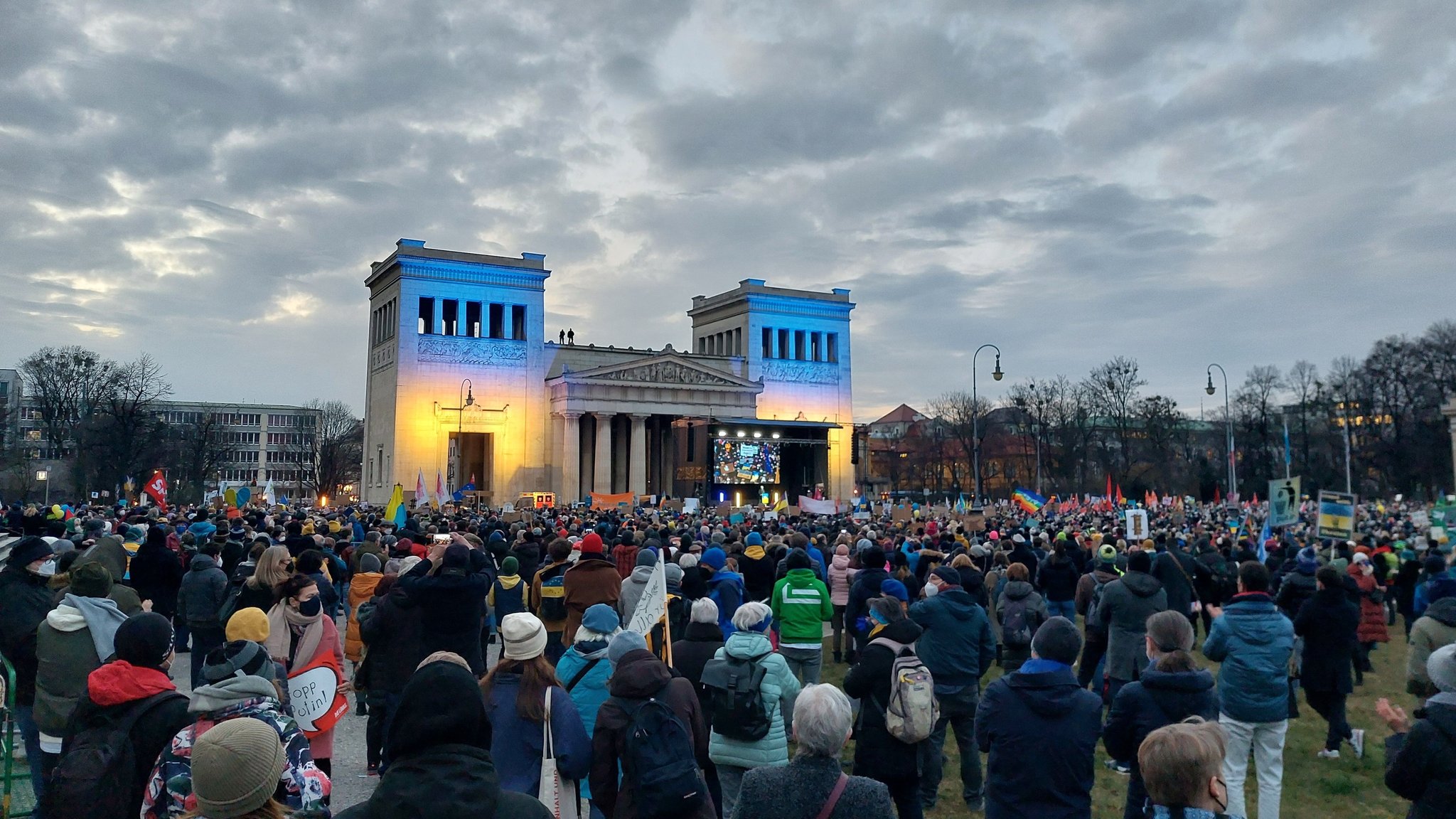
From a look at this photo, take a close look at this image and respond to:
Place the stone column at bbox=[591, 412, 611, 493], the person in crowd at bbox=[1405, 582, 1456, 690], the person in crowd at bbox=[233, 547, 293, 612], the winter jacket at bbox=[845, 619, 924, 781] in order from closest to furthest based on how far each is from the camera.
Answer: the winter jacket at bbox=[845, 619, 924, 781] → the person in crowd at bbox=[1405, 582, 1456, 690] → the person in crowd at bbox=[233, 547, 293, 612] → the stone column at bbox=[591, 412, 611, 493]

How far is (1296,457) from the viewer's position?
74.1m

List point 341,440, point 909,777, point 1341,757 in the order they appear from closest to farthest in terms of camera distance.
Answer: point 909,777, point 1341,757, point 341,440

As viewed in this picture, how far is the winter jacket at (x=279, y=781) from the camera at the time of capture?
370 centimetres

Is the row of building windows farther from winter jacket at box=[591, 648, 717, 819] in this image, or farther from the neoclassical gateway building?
winter jacket at box=[591, 648, 717, 819]

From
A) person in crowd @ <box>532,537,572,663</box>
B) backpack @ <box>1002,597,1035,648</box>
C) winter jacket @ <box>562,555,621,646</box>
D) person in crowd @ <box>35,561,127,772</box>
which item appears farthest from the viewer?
person in crowd @ <box>532,537,572,663</box>

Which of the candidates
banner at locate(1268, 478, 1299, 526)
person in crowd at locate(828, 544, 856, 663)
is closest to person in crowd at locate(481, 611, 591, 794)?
person in crowd at locate(828, 544, 856, 663)

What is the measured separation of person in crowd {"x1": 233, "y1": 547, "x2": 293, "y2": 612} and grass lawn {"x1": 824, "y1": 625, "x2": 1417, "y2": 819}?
18.3 ft

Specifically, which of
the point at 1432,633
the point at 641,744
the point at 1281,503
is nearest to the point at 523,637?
the point at 641,744

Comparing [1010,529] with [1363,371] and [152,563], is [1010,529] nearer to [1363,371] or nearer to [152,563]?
[152,563]

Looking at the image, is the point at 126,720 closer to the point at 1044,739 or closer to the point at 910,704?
the point at 910,704

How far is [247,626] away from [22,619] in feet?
9.58

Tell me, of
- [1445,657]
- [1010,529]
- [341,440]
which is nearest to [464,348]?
[1010,529]

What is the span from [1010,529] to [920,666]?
49.0ft

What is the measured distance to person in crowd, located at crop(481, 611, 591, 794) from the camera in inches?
208
